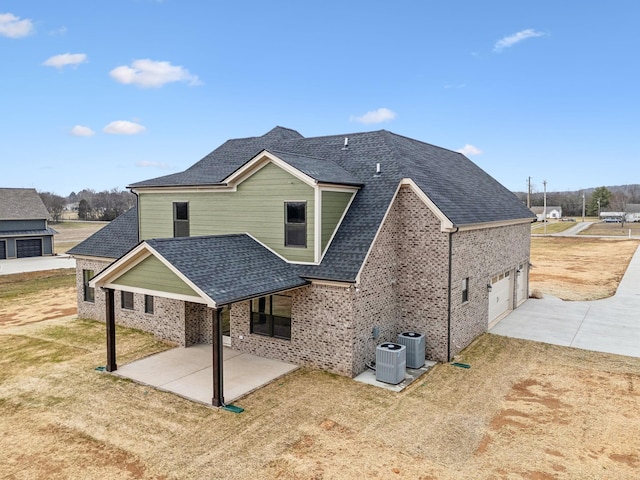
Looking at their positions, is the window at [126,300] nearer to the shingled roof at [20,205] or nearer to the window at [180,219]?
the window at [180,219]

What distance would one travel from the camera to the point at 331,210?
13773mm

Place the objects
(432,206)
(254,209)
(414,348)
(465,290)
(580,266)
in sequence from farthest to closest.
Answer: (580,266) → (465,290) → (254,209) → (432,206) → (414,348)

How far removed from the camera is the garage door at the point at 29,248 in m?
44.1

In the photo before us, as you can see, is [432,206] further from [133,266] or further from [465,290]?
[133,266]

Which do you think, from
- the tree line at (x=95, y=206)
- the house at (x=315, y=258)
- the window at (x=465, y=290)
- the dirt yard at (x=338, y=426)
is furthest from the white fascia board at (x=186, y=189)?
the tree line at (x=95, y=206)

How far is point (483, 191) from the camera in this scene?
2052cm

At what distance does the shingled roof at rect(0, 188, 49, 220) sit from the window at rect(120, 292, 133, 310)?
1331 inches

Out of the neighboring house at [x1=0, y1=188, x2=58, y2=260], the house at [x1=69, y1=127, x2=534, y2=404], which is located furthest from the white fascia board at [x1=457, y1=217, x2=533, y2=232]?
the neighboring house at [x1=0, y1=188, x2=58, y2=260]

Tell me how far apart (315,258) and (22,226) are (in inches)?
1713

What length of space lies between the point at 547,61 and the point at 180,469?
37351 millimetres

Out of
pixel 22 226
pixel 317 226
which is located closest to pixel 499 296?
pixel 317 226

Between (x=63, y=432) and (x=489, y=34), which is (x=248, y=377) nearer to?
(x=63, y=432)

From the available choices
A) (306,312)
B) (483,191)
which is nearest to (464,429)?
(306,312)

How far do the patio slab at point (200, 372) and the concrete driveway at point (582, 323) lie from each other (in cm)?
957
